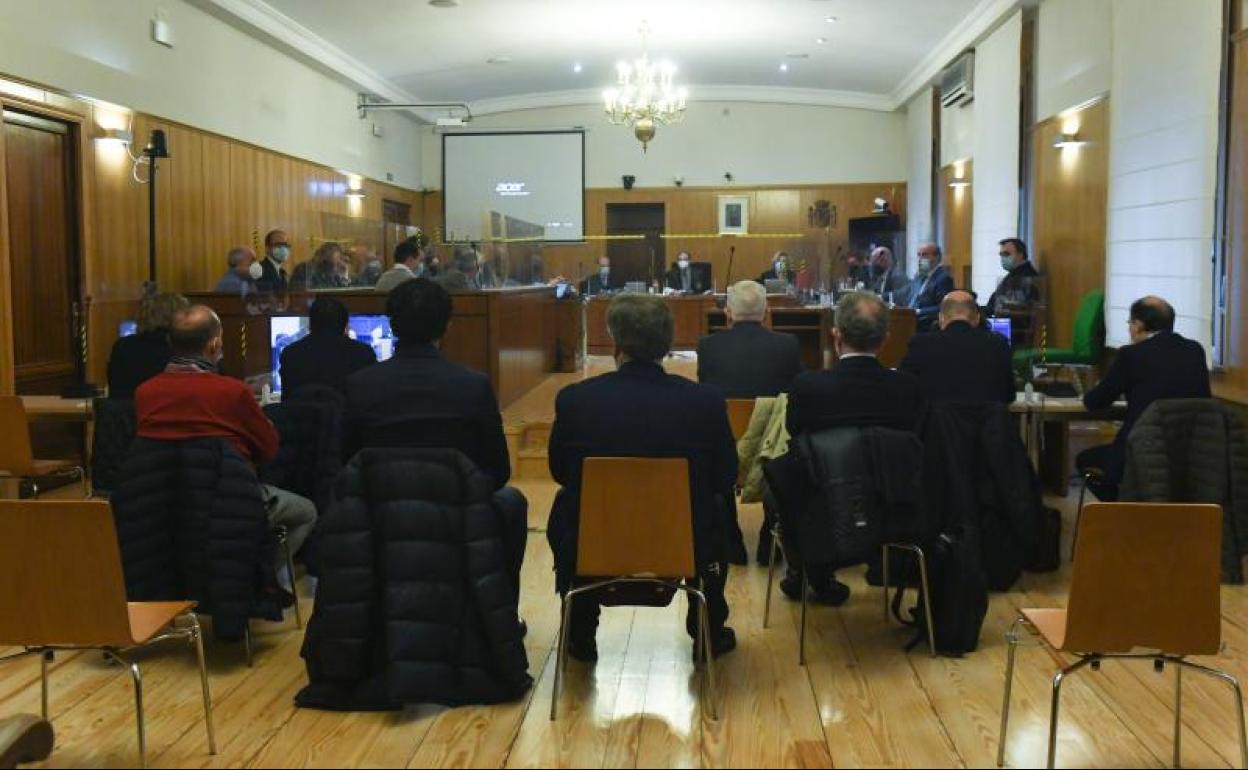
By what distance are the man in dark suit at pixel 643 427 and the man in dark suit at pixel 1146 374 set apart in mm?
2180

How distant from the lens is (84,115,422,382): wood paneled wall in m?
8.57

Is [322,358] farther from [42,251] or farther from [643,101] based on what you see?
[643,101]

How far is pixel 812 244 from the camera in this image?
17469 millimetres

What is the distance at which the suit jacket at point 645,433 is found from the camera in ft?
11.8

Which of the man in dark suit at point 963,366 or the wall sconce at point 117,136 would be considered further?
the wall sconce at point 117,136

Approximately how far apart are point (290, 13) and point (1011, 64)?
674 cm

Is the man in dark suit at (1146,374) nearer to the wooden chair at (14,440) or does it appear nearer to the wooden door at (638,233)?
the wooden chair at (14,440)

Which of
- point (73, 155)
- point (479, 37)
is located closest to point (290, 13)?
point (479, 37)

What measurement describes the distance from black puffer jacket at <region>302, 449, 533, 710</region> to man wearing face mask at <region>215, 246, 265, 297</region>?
506cm

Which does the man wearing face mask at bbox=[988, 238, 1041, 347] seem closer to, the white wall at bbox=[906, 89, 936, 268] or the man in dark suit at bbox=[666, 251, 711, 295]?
the man in dark suit at bbox=[666, 251, 711, 295]

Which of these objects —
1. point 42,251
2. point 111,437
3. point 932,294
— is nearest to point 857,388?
point 111,437

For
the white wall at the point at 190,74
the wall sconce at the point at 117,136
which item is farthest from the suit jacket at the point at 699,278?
the wall sconce at the point at 117,136

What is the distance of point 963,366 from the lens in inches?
193

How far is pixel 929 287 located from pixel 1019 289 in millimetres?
949
